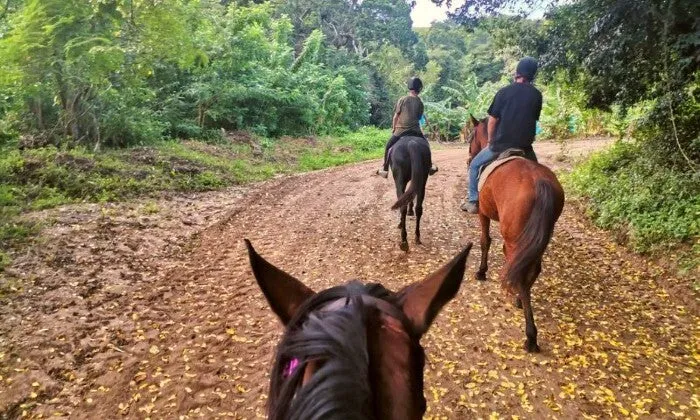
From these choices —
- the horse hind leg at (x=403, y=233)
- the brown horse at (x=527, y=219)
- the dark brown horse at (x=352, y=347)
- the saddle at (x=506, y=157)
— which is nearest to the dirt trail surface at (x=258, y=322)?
the horse hind leg at (x=403, y=233)

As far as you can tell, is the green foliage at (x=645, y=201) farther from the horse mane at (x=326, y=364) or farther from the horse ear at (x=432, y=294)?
the horse mane at (x=326, y=364)

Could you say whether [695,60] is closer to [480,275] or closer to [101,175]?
[480,275]

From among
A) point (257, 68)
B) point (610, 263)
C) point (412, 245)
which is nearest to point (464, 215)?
point (412, 245)

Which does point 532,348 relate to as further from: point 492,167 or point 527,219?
point 492,167

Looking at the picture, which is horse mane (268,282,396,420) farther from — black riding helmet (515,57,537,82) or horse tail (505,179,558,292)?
black riding helmet (515,57,537,82)

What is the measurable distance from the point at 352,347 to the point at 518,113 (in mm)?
5002

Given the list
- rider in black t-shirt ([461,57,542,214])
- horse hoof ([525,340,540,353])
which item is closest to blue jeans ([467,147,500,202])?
rider in black t-shirt ([461,57,542,214])

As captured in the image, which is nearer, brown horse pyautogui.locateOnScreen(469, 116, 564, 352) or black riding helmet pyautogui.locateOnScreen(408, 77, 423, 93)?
brown horse pyautogui.locateOnScreen(469, 116, 564, 352)

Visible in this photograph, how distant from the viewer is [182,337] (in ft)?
15.6

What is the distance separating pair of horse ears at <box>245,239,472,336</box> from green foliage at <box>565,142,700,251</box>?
21.4ft

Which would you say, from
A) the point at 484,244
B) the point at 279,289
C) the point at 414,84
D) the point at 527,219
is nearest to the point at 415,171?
the point at 414,84

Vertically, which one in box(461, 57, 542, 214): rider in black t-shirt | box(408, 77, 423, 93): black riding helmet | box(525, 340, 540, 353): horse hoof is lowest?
box(525, 340, 540, 353): horse hoof

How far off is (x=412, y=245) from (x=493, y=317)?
2.54m

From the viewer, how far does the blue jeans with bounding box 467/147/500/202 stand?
20.3 feet
